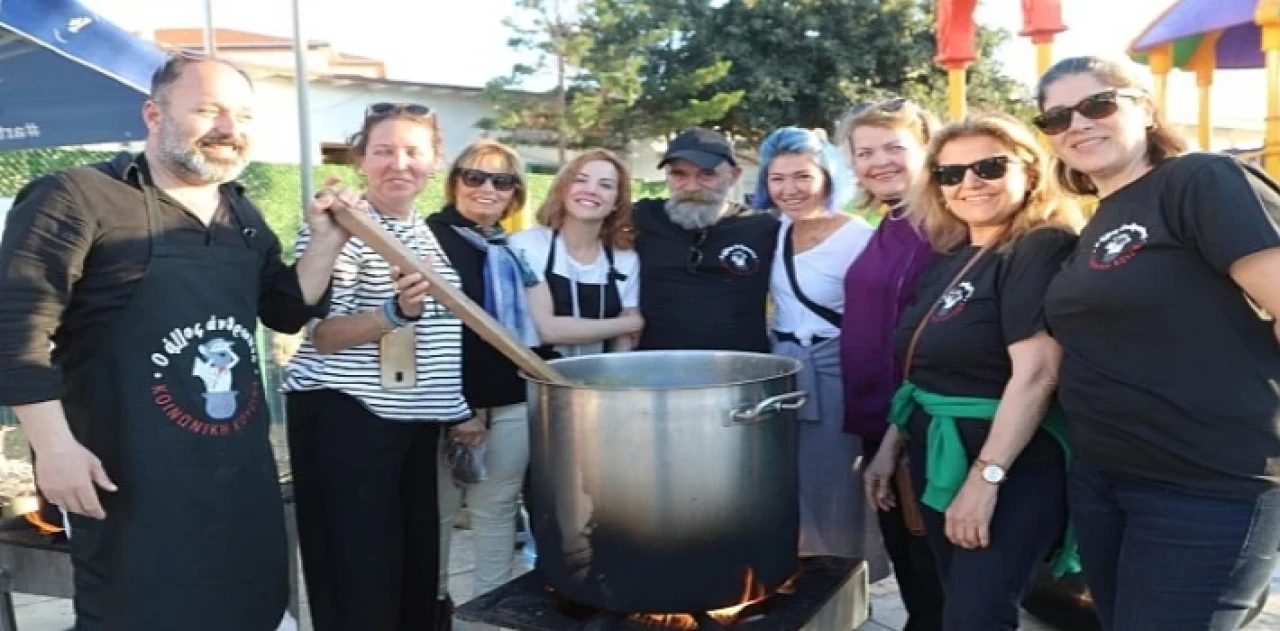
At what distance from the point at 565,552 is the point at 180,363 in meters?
0.89

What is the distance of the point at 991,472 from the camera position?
2.24 meters

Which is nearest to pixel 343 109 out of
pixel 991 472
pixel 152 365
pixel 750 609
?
pixel 152 365

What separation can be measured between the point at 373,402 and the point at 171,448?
2.10ft

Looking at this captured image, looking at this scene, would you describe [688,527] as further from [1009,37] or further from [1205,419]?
[1009,37]

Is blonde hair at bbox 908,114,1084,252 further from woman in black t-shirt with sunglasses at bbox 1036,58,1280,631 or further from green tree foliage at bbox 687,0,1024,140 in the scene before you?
green tree foliage at bbox 687,0,1024,140

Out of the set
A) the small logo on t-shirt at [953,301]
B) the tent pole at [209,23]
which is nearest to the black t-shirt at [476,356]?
the small logo on t-shirt at [953,301]

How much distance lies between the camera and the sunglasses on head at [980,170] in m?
2.38

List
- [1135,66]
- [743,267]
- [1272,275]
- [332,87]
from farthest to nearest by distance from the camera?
[332,87]
[743,267]
[1135,66]
[1272,275]

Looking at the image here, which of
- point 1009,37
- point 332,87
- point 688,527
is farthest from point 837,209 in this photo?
point 1009,37

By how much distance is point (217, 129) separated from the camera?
7.29ft

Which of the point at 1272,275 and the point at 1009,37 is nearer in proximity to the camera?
the point at 1272,275

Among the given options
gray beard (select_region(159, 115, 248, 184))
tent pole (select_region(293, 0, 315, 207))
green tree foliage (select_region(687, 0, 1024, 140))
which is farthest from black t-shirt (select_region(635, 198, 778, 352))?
green tree foliage (select_region(687, 0, 1024, 140))

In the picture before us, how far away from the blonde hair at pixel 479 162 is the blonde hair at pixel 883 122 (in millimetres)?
1033

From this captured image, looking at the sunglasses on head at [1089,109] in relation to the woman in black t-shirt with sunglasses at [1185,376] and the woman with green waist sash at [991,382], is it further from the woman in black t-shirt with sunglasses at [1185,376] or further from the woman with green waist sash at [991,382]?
the woman with green waist sash at [991,382]
